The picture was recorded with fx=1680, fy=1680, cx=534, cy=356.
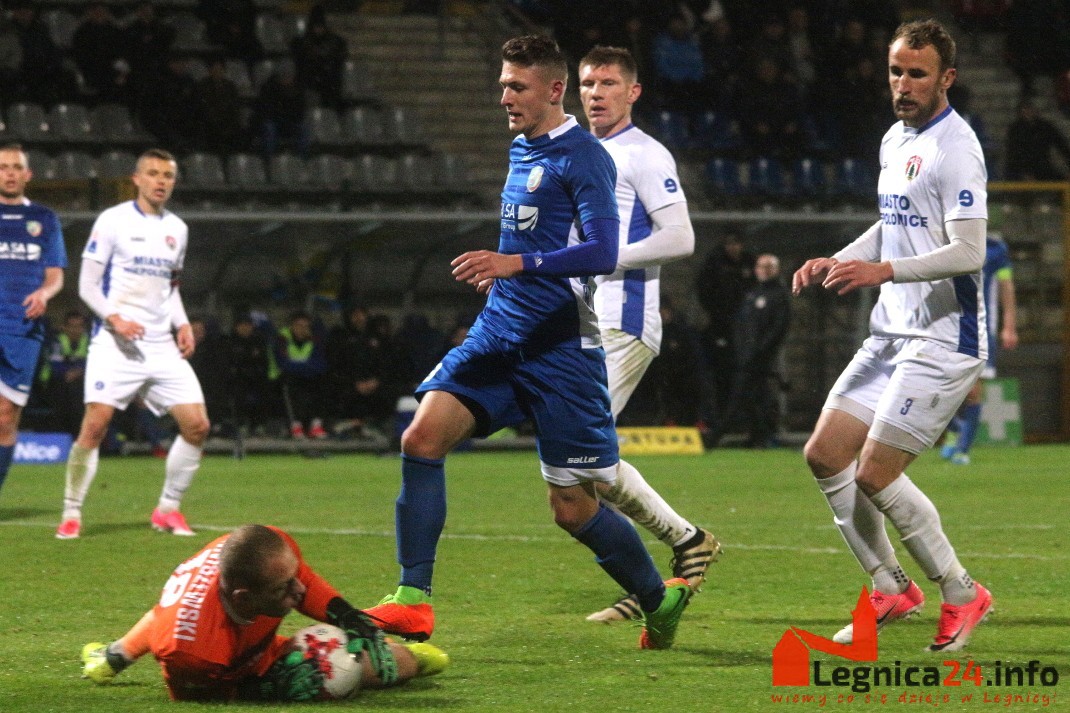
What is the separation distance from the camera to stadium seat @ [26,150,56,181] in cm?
1828

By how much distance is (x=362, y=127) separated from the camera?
2109 centimetres

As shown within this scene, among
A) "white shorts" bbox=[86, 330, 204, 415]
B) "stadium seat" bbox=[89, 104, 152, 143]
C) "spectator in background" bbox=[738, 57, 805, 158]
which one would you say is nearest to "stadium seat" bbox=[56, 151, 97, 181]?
"stadium seat" bbox=[89, 104, 152, 143]

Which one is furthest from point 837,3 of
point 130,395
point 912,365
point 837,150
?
point 912,365

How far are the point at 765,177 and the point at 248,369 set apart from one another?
803cm

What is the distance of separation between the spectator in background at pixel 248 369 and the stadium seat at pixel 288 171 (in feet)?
11.7

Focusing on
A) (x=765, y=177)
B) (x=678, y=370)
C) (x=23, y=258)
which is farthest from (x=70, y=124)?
(x=23, y=258)

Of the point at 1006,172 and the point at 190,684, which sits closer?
the point at 190,684

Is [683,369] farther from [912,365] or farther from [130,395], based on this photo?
[912,365]

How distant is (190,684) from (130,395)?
204 inches

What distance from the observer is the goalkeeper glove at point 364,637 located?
4.80 m

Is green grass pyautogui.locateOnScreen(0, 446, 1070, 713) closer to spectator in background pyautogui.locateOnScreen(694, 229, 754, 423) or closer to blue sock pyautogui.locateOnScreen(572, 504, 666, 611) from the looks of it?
blue sock pyautogui.locateOnScreen(572, 504, 666, 611)

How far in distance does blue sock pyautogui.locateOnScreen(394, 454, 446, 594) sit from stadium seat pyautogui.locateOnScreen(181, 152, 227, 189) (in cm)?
1367

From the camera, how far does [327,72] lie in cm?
2091

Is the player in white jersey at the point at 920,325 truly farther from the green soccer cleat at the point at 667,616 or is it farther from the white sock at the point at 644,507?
the white sock at the point at 644,507
